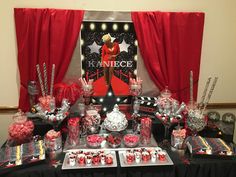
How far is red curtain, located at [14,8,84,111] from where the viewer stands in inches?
86.4

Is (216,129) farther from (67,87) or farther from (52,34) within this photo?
(52,34)

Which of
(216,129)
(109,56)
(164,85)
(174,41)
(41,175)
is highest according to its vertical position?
(174,41)

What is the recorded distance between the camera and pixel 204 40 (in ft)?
8.06

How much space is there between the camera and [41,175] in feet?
5.67

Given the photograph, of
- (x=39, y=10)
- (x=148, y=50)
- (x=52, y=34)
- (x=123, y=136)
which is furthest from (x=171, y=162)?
(x=39, y=10)

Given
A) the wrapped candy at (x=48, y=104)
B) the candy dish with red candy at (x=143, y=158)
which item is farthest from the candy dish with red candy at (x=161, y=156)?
the wrapped candy at (x=48, y=104)

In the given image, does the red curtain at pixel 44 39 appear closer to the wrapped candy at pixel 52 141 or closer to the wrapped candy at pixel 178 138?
the wrapped candy at pixel 52 141

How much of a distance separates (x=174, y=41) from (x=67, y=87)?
1.12 m

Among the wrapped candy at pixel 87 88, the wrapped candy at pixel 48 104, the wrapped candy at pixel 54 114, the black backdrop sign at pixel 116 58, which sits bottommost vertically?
the wrapped candy at pixel 54 114

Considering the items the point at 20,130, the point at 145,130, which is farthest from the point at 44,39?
the point at 145,130

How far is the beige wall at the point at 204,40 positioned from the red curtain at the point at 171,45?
10cm

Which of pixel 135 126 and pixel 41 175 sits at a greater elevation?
pixel 135 126

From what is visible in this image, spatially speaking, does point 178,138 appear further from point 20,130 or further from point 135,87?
point 20,130

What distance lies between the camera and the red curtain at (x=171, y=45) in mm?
2309
